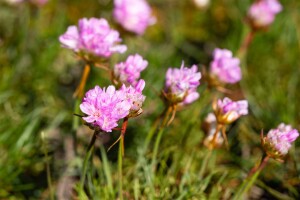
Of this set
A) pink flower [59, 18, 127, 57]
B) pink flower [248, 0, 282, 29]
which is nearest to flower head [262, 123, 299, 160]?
pink flower [59, 18, 127, 57]

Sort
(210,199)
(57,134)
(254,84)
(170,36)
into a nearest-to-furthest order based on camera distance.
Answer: (210,199) → (57,134) → (254,84) → (170,36)

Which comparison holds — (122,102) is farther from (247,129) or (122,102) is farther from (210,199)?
(247,129)

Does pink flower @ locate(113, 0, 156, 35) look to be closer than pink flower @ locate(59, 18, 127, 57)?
No

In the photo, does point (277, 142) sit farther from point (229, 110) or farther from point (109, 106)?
point (109, 106)

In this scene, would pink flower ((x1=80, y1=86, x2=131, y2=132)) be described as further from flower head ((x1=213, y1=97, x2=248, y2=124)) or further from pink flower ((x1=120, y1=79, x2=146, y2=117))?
flower head ((x1=213, y1=97, x2=248, y2=124))

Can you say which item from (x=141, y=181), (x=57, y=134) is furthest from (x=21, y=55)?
(x=141, y=181)

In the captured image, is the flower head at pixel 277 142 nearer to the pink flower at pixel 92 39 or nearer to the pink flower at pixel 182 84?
the pink flower at pixel 182 84
